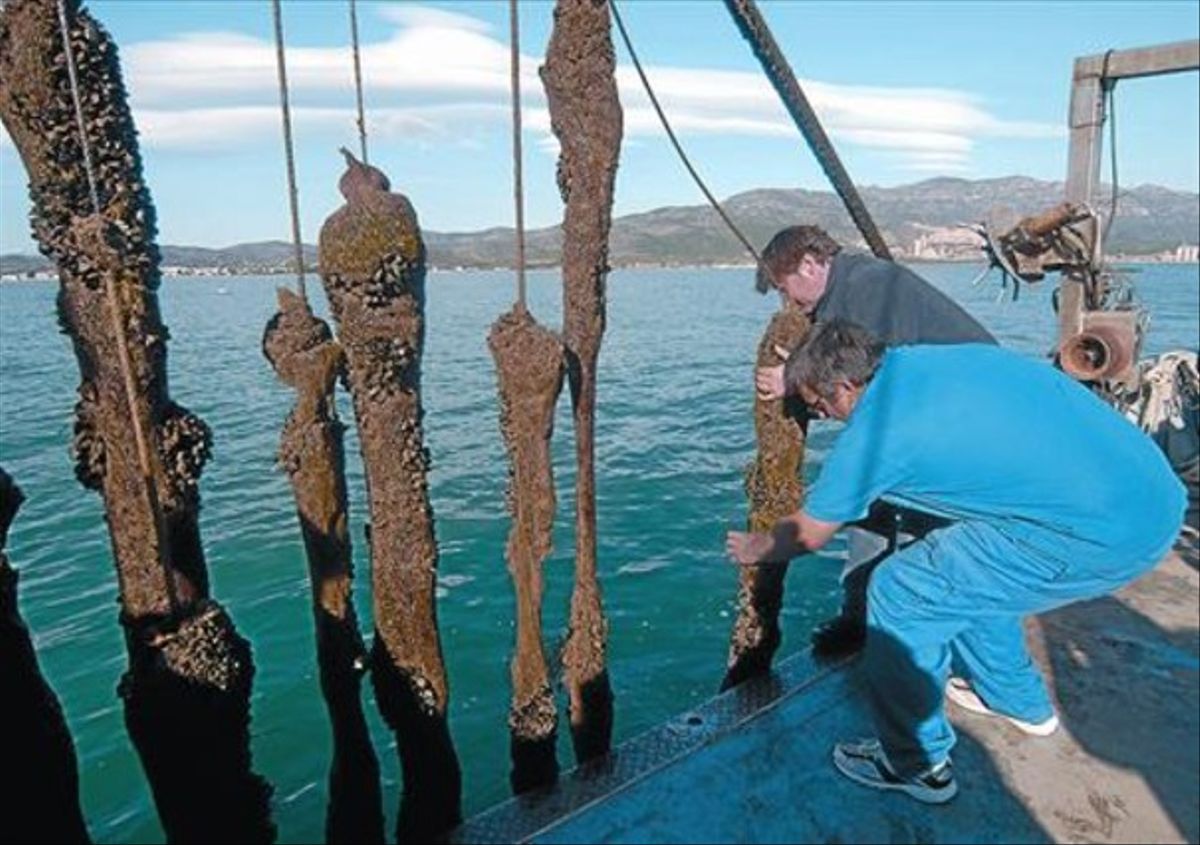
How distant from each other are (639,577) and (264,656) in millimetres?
5017

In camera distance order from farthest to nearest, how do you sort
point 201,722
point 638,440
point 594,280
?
point 638,440
point 594,280
point 201,722

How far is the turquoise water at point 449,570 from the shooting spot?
27.0ft

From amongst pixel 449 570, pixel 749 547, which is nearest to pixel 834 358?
pixel 749 547

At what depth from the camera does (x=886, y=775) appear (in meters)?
3.68

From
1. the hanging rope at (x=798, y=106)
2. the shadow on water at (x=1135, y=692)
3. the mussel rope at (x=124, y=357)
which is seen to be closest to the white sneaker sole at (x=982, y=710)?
the shadow on water at (x=1135, y=692)

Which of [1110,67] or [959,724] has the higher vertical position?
[1110,67]

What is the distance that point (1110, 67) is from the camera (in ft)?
24.6

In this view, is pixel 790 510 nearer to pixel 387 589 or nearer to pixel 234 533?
pixel 387 589

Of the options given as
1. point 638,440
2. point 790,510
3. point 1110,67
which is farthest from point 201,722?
point 638,440

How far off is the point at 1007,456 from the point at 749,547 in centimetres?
105

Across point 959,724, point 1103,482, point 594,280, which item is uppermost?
point 594,280

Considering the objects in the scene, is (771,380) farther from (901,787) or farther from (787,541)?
(901,787)

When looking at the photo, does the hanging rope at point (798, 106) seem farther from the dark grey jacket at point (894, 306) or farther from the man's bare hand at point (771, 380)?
the man's bare hand at point (771, 380)

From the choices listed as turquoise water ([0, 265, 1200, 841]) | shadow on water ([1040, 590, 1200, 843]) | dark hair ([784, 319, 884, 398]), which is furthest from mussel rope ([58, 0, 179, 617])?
turquoise water ([0, 265, 1200, 841])
